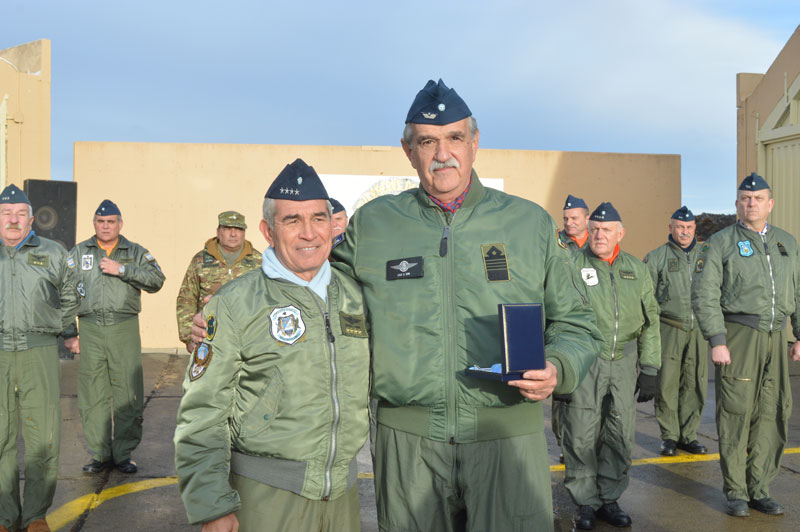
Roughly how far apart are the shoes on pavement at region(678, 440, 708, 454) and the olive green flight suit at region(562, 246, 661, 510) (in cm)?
201

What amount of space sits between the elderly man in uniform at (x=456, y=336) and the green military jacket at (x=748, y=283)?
3.20 m

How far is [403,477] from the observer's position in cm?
264

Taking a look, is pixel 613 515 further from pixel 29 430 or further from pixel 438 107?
pixel 29 430

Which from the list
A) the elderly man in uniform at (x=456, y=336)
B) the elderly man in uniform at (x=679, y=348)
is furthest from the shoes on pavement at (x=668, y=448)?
the elderly man in uniform at (x=456, y=336)

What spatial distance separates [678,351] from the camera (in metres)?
7.73

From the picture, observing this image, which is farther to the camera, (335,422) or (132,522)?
(132,522)

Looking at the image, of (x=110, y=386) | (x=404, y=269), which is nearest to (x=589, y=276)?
(x=404, y=269)

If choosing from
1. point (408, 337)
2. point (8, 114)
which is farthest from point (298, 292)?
point (8, 114)

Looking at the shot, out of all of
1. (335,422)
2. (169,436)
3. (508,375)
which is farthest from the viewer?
(169,436)

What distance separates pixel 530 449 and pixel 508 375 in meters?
0.50

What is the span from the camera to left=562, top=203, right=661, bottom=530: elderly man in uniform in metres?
5.34

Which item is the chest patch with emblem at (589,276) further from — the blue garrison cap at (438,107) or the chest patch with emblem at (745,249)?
the blue garrison cap at (438,107)

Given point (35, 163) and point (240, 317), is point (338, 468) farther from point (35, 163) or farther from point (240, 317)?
point (35, 163)

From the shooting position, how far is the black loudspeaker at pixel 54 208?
11.2 meters
